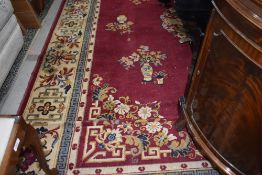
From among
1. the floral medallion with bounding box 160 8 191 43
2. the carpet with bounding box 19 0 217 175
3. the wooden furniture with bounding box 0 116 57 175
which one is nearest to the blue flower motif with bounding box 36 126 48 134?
the carpet with bounding box 19 0 217 175

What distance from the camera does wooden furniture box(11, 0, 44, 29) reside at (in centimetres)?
164

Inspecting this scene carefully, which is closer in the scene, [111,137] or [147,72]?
[111,137]

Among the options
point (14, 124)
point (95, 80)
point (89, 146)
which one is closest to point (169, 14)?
point (95, 80)

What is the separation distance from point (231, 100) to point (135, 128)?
0.53 m

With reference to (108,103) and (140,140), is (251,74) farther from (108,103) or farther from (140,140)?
(108,103)

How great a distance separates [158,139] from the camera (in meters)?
1.16

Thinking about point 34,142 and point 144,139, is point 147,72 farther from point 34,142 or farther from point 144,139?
point 34,142

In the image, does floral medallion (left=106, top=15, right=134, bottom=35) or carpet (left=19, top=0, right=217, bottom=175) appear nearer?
carpet (left=19, top=0, right=217, bottom=175)

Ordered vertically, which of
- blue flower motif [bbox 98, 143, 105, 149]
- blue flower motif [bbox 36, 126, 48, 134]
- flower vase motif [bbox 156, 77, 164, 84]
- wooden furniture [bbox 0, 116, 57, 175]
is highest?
wooden furniture [bbox 0, 116, 57, 175]

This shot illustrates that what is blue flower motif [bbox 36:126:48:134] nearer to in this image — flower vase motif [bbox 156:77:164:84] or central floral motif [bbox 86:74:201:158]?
central floral motif [bbox 86:74:201:158]

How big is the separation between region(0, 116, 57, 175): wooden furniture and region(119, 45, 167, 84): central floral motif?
75 cm

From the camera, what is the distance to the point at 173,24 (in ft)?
5.63

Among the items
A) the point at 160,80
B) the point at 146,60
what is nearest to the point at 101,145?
the point at 160,80

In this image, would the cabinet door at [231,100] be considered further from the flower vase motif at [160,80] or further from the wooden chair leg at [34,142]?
the wooden chair leg at [34,142]
